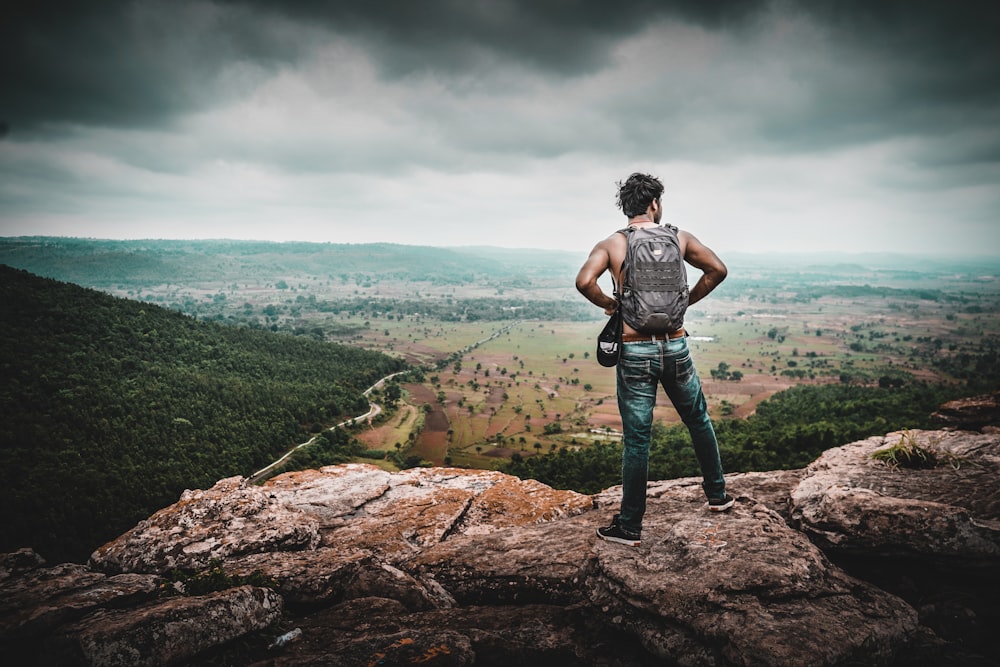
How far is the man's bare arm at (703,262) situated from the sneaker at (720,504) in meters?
2.56

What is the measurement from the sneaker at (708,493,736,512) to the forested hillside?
4108 cm

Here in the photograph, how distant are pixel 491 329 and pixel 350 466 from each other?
184717 mm

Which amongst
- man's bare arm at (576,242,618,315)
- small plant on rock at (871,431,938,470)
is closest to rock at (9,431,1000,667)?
small plant on rock at (871,431,938,470)

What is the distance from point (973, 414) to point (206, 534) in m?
14.6

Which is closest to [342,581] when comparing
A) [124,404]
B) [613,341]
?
[613,341]

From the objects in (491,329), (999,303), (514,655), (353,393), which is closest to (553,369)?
(353,393)

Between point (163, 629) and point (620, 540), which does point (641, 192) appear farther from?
point (163, 629)

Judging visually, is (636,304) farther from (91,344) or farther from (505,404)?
(91,344)

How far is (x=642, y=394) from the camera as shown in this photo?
4.85 m

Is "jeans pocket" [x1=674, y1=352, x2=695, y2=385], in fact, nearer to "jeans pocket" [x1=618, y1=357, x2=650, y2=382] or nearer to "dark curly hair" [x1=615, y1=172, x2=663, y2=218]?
"jeans pocket" [x1=618, y1=357, x2=650, y2=382]

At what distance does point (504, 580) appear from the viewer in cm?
525

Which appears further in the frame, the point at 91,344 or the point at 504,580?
the point at 91,344

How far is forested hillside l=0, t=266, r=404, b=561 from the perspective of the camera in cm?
3509

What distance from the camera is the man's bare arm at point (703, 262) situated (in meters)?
5.07
